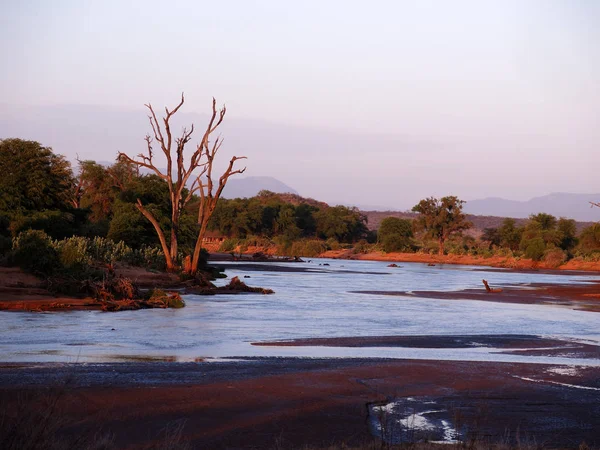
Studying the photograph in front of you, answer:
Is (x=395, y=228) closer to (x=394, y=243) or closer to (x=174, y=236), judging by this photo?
(x=394, y=243)

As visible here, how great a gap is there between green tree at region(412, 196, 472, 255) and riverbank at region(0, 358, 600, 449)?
90489mm

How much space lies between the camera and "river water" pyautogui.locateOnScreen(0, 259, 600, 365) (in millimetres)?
16922

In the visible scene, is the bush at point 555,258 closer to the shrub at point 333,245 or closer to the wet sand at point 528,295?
the shrub at point 333,245

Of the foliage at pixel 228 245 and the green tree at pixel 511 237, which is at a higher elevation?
the green tree at pixel 511 237

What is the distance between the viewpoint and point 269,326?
910 inches

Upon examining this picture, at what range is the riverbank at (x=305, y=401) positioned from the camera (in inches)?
371

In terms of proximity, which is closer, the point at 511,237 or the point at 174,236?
the point at 174,236

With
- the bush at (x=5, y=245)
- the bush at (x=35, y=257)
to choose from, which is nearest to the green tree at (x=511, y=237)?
the bush at (x=5, y=245)

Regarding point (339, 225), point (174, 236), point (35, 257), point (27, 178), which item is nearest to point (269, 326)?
point (35, 257)

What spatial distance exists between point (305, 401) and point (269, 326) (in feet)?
37.7

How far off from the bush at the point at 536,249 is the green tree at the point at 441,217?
15.3 metres

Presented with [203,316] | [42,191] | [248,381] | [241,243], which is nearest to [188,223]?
[42,191]

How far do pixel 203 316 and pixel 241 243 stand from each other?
8561 centimetres

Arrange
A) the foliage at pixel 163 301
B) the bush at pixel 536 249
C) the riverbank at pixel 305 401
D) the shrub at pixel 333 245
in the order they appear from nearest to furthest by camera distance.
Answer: the riverbank at pixel 305 401, the foliage at pixel 163 301, the bush at pixel 536 249, the shrub at pixel 333 245
